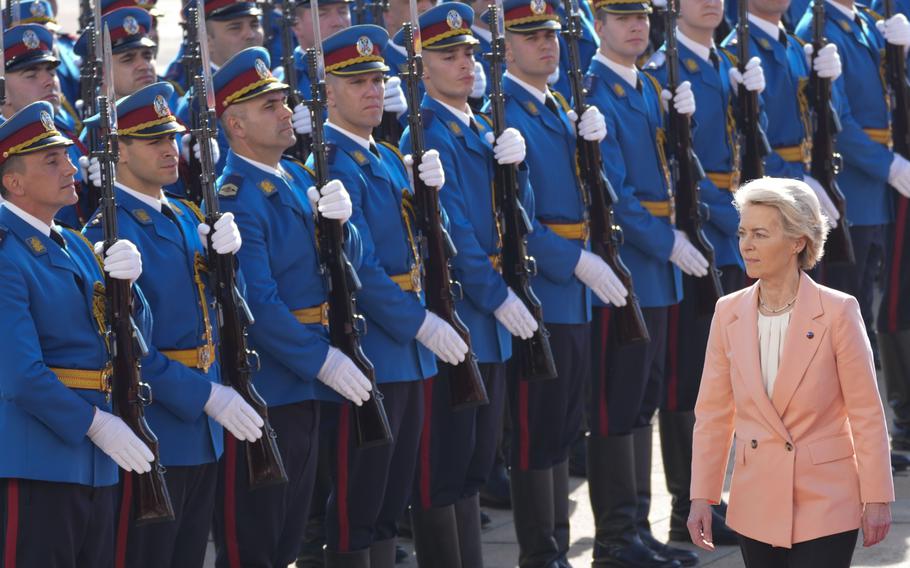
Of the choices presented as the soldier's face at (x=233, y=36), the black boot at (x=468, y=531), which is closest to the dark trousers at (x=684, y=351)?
the black boot at (x=468, y=531)

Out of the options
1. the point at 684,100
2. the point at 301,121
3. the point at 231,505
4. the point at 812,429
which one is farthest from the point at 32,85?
the point at 812,429

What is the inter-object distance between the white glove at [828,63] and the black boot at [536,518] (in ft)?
8.95

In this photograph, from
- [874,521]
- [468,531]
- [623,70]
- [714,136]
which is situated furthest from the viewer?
[714,136]

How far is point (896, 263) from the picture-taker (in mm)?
9039

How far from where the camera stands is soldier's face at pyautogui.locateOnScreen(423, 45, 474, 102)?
6945mm

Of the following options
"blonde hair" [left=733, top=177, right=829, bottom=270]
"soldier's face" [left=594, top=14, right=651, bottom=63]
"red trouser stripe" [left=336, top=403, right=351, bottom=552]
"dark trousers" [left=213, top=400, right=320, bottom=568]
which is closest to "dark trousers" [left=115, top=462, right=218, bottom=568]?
"dark trousers" [left=213, top=400, right=320, bottom=568]

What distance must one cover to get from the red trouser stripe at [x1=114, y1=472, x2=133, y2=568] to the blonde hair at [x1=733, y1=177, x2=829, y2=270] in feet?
6.82

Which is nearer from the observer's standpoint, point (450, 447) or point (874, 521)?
point (874, 521)

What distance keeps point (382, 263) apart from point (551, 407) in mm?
1062

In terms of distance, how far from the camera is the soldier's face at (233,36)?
27.5 ft

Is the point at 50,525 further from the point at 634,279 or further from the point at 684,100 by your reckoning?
the point at 684,100

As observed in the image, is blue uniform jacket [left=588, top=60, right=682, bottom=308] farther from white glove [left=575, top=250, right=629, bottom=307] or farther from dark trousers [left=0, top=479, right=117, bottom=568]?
dark trousers [left=0, top=479, right=117, bottom=568]

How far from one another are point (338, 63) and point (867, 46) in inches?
142

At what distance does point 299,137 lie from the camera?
773 cm
